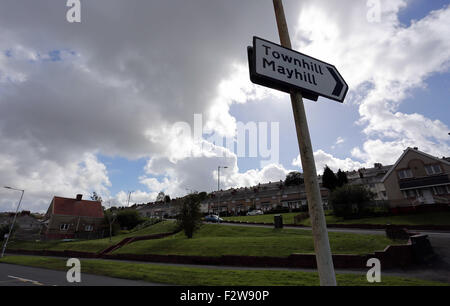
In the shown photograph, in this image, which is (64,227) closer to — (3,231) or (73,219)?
(73,219)

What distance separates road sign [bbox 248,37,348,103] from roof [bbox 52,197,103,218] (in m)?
64.2

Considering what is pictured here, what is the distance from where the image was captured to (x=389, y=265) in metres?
11.6

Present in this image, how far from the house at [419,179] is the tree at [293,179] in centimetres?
4495

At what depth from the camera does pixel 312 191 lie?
2.56 m

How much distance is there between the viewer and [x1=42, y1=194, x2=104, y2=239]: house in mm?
49781

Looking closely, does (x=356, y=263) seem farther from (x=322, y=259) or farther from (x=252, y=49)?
(x=252, y=49)

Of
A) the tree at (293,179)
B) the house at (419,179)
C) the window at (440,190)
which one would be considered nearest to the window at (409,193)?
the house at (419,179)

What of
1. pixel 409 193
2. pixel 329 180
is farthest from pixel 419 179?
pixel 329 180

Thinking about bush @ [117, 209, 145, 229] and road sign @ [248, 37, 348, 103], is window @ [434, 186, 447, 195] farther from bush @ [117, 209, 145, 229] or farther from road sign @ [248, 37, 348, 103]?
bush @ [117, 209, 145, 229]

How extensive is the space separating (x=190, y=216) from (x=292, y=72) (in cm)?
2634

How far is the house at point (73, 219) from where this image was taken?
49781 mm

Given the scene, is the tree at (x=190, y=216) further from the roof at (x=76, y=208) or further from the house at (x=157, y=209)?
the house at (x=157, y=209)

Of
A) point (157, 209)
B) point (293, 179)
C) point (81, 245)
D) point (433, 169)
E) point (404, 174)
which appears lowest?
point (81, 245)
